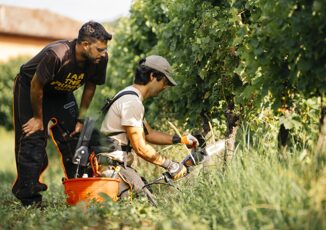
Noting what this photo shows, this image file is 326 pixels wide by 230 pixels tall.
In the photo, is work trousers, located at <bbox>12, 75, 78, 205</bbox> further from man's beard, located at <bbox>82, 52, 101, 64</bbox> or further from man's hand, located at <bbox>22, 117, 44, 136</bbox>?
man's beard, located at <bbox>82, 52, 101, 64</bbox>

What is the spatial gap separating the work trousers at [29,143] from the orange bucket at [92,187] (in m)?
0.90

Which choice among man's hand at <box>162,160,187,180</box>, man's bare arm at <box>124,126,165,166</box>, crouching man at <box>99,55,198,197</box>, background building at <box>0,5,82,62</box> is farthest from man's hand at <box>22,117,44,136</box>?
background building at <box>0,5,82,62</box>

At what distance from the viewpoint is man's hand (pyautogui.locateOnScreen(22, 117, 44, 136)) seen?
6055 mm

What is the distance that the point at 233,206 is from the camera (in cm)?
416

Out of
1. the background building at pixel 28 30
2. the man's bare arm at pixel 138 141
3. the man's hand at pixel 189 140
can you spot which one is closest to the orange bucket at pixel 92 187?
the man's bare arm at pixel 138 141

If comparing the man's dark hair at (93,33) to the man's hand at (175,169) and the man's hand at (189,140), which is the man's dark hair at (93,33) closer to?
the man's hand at (189,140)

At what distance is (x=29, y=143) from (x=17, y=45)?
31562 mm

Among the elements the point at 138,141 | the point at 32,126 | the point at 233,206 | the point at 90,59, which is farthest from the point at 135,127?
the point at 233,206

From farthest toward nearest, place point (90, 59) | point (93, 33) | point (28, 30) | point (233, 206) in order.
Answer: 1. point (28, 30)
2. point (90, 59)
3. point (93, 33)
4. point (233, 206)

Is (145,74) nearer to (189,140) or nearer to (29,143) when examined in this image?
(189,140)

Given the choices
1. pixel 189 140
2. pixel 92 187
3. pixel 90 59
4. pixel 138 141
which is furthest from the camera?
pixel 90 59

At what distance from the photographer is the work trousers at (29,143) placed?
6109 mm

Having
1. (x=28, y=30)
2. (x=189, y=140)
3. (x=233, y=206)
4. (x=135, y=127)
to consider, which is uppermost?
(x=28, y=30)

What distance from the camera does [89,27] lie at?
581cm
